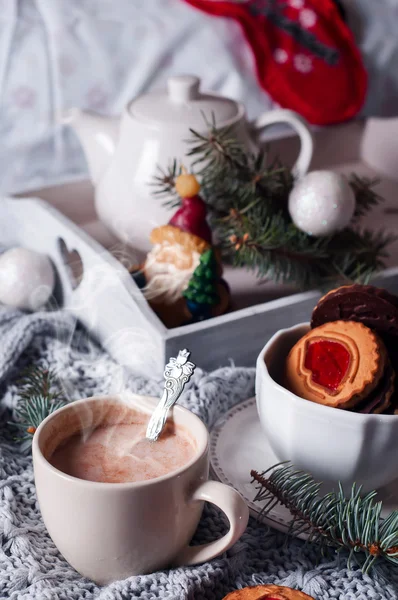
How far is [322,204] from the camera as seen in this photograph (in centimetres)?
86

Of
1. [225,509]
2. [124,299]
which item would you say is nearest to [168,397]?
[225,509]

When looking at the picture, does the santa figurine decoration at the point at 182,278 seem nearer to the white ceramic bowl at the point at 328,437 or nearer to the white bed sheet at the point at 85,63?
the white ceramic bowl at the point at 328,437

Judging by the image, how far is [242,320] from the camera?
0.78 m

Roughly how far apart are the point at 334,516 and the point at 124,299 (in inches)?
13.3

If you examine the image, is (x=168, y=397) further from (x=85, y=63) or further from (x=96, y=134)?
(x=85, y=63)

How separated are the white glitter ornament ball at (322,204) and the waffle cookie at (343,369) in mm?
273

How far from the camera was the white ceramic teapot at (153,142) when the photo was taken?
932 mm

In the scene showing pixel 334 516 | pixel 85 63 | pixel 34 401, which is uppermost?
pixel 334 516

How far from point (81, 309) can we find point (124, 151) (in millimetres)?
226

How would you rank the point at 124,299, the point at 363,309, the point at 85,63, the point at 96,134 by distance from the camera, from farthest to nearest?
the point at 85,63, the point at 96,134, the point at 124,299, the point at 363,309

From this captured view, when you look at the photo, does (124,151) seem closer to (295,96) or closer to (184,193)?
(184,193)

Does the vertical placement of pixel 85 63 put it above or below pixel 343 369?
below

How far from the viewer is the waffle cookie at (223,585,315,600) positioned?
49cm

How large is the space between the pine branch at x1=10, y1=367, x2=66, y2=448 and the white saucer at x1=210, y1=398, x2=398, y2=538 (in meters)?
0.15
